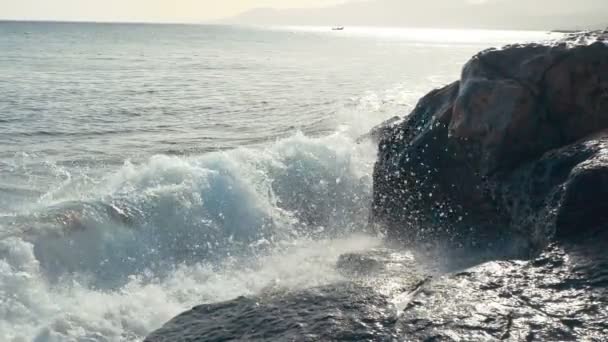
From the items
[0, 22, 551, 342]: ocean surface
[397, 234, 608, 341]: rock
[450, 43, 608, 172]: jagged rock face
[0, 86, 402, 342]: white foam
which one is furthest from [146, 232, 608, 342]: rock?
[450, 43, 608, 172]: jagged rock face

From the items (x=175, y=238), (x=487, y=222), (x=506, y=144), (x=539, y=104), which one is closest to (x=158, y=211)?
(x=175, y=238)

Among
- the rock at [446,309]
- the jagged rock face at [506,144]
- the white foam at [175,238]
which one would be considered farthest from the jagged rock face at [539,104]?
the white foam at [175,238]

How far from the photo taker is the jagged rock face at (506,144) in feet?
19.2

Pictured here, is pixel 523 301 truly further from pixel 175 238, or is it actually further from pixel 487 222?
pixel 175 238

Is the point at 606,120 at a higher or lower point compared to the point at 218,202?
higher

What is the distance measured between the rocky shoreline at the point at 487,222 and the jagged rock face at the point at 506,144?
2 cm

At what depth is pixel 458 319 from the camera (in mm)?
3828

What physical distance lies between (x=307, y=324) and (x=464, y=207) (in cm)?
339

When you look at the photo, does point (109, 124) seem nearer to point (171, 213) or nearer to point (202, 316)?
point (171, 213)

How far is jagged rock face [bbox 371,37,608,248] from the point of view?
586cm

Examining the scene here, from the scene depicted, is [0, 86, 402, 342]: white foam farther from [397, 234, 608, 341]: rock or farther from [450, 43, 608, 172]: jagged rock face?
[450, 43, 608, 172]: jagged rock face

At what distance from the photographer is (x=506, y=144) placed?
20.9 feet

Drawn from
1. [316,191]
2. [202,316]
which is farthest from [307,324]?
[316,191]

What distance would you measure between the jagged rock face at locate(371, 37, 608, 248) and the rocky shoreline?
0.05 ft
